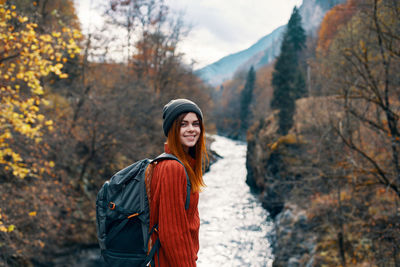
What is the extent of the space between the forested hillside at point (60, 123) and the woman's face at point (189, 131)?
357cm

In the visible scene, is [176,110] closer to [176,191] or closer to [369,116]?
[176,191]

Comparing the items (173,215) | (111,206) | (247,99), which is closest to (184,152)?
(173,215)

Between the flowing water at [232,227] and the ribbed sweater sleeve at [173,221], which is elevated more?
the ribbed sweater sleeve at [173,221]

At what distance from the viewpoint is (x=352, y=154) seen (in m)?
7.34

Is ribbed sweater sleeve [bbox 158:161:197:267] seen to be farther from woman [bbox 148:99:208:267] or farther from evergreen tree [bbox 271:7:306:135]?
evergreen tree [bbox 271:7:306:135]

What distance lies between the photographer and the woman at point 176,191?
1.49m

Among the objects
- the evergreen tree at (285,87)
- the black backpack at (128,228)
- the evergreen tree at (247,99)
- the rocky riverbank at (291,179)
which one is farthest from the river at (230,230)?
the evergreen tree at (247,99)

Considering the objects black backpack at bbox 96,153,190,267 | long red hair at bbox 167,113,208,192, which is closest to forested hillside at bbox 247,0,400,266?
long red hair at bbox 167,113,208,192

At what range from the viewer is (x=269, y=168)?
57.1 feet

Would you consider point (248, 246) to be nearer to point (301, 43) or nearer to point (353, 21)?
point (353, 21)

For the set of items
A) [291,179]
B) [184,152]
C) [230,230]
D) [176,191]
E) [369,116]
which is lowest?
[230,230]

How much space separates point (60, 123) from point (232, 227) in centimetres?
969

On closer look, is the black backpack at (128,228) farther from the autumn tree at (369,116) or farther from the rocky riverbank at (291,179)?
the rocky riverbank at (291,179)

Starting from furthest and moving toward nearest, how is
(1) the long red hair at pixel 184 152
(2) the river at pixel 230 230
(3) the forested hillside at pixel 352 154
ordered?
(2) the river at pixel 230 230, (3) the forested hillside at pixel 352 154, (1) the long red hair at pixel 184 152
